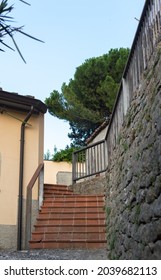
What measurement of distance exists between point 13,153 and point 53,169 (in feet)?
24.0

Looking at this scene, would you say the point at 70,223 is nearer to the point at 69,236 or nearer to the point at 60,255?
the point at 69,236

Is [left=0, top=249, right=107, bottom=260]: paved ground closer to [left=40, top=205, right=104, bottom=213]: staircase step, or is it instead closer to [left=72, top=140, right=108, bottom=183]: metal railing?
[left=40, top=205, right=104, bottom=213]: staircase step

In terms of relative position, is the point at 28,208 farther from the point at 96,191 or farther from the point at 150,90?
the point at 150,90

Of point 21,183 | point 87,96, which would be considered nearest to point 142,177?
point 21,183

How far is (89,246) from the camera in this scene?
269 inches

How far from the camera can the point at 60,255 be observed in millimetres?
6023

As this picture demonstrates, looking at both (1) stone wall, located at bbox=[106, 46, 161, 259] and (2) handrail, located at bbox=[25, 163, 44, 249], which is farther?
(2) handrail, located at bbox=[25, 163, 44, 249]

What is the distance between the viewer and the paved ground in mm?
5730

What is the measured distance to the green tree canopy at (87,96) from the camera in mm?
19344

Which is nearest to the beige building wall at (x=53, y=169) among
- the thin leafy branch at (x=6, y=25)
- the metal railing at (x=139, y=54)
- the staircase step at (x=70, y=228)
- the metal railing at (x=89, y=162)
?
the metal railing at (x=89, y=162)

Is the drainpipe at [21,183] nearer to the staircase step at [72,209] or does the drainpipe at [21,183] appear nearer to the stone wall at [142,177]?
the staircase step at [72,209]

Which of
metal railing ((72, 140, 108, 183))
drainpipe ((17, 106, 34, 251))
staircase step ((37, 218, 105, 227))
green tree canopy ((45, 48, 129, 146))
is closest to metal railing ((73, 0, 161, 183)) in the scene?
staircase step ((37, 218, 105, 227))

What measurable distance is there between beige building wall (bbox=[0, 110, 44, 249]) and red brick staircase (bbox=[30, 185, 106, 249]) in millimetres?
728

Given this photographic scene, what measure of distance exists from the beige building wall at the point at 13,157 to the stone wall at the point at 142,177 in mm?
4103
